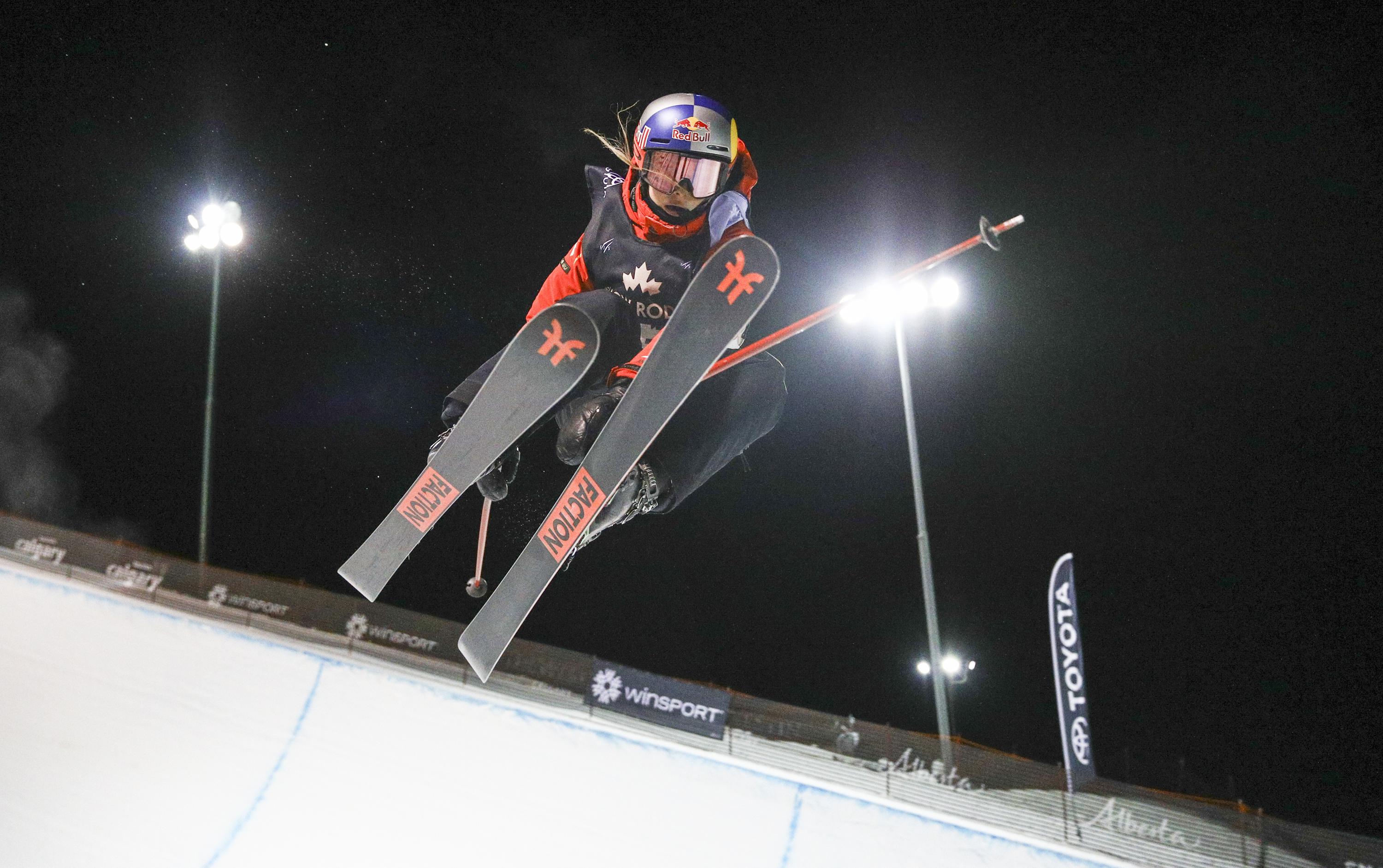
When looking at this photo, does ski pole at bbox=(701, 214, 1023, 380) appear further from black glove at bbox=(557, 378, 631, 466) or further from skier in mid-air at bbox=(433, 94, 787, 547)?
black glove at bbox=(557, 378, 631, 466)

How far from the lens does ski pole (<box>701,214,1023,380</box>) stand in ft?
9.38

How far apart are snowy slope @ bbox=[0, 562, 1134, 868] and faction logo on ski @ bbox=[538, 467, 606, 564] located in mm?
2063

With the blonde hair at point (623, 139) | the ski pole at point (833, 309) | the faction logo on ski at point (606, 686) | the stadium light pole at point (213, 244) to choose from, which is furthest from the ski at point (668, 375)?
the faction logo on ski at point (606, 686)

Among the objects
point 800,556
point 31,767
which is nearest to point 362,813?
point 31,767

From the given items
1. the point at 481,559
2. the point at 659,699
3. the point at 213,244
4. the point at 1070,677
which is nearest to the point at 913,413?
the point at 1070,677

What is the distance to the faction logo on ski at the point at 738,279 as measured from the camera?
2533 mm

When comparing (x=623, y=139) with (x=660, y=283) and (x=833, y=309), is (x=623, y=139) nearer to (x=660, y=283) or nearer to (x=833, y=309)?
(x=660, y=283)

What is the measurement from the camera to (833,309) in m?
2.87

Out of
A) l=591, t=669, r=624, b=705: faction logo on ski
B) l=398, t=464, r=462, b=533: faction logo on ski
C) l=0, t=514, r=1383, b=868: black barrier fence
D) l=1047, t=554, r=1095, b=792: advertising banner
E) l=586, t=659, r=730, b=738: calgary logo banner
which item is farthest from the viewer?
l=591, t=669, r=624, b=705: faction logo on ski

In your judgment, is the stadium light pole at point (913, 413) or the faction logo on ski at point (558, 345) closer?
the faction logo on ski at point (558, 345)

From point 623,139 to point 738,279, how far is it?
0.92 metres

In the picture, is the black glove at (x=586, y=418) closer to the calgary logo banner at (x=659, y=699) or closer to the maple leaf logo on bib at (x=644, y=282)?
the maple leaf logo on bib at (x=644, y=282)

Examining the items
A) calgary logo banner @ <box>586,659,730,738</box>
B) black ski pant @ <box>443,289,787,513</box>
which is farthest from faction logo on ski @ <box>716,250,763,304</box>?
calgary logo banner @ <box>586,659,730,738</box>

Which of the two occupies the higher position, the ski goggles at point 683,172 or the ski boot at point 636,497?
the ski goggles at point 683,172
